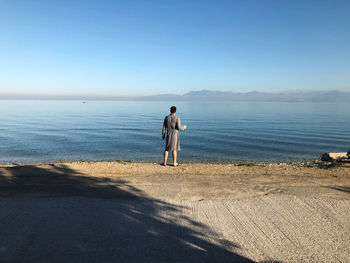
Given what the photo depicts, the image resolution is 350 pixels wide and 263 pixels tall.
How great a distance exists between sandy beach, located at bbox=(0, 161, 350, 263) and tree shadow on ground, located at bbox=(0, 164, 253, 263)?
2 cm

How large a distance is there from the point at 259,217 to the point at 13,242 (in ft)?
15.4

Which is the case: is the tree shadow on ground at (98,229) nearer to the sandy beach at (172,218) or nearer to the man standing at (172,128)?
the sandy beach at (172,218)

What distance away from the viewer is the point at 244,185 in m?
6.68

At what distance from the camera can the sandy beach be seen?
3.49 metres

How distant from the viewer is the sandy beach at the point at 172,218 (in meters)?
3.49

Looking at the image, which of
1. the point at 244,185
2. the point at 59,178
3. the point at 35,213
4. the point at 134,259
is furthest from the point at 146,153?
the point at 134,259

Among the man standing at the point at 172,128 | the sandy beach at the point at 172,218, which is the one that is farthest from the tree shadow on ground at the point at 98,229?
the man standing at the point at 172,128

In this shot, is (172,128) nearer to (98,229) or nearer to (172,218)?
(172,218)

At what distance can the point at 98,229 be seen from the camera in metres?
4.11

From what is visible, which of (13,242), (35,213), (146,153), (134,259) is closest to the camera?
(134,259)

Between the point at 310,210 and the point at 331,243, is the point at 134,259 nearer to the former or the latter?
the point at 331,243

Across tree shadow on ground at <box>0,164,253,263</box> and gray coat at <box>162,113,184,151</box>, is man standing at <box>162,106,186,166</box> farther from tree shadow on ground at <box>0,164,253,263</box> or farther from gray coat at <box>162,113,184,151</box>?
tree shadow on ground at <box>0,164,253,263</box>

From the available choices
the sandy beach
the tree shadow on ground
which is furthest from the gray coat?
the tree shadow on ground

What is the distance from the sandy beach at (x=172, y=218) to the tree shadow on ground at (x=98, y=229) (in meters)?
0.02
